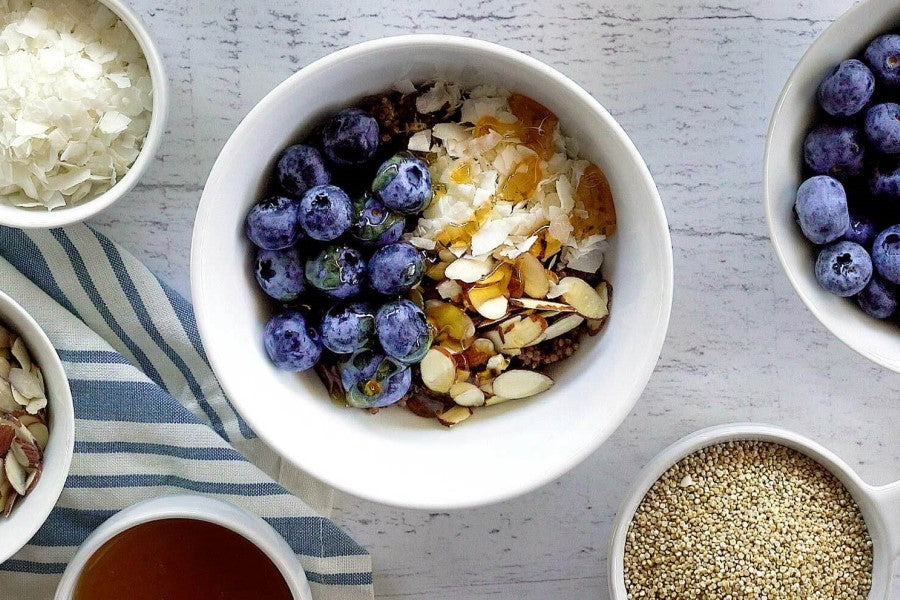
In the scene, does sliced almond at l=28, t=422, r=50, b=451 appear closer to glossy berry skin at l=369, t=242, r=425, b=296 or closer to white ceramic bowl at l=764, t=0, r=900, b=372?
glossy berry skin at l=369, t=242, r=425, b=296

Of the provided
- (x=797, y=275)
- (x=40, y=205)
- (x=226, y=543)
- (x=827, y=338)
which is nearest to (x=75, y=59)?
(x=40, y=205)

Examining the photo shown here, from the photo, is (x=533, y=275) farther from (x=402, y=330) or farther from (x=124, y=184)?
(x=124, y=184)

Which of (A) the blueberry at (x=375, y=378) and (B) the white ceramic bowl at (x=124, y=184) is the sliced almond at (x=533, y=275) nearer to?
(A) the blueberry at (x=375, y=378)

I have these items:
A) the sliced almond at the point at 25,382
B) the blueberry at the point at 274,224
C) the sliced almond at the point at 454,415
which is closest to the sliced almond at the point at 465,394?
the sliced almond at the point at 454,415

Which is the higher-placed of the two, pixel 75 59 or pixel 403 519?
pixel 75 59

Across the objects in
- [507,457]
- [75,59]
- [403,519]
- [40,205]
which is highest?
[75,59]

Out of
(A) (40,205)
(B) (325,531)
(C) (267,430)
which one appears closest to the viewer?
(C) (267,430)

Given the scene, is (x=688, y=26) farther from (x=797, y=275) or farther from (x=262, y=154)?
(x=262, y=154)
